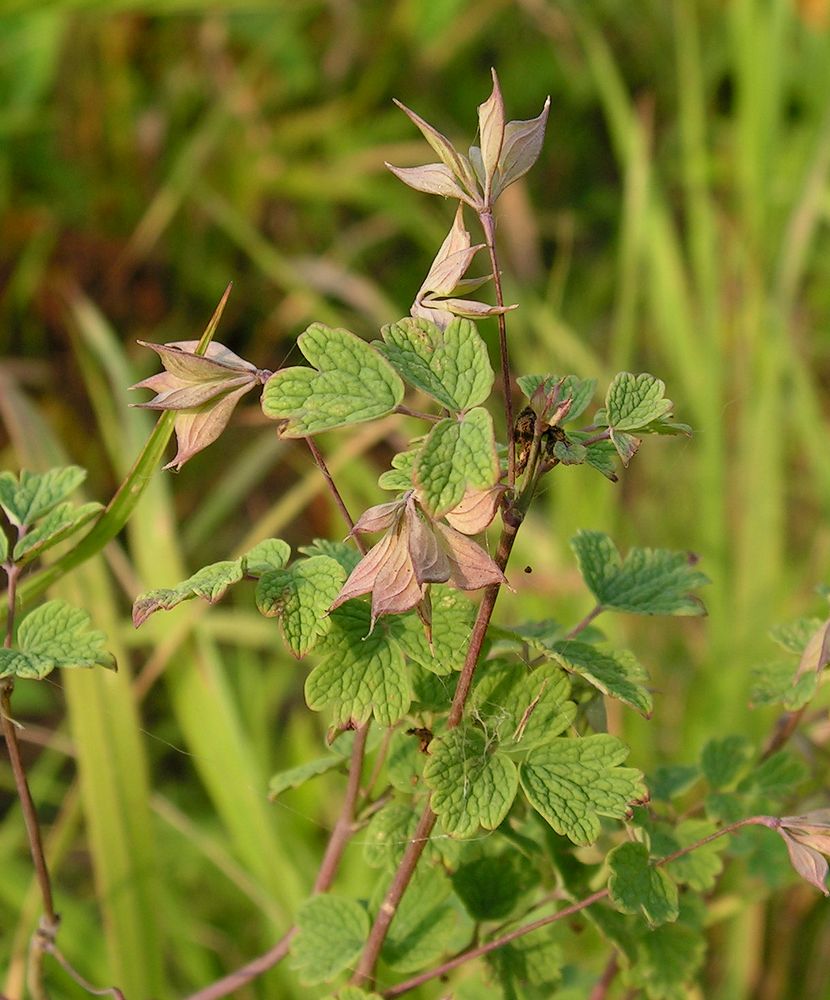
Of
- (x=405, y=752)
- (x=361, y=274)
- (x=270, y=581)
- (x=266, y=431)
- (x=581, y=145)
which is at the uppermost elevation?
(x=270, y=581)

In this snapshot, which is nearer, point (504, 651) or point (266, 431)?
point (504, 651)

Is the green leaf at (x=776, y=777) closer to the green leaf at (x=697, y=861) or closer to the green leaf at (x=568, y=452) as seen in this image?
the green leaf at (x=697, y=861)

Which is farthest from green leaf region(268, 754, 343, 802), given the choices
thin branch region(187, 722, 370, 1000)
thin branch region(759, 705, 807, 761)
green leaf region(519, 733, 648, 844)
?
thin branch region(759, 705, 807, 761)

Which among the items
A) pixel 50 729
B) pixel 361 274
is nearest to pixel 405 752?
pixel 50 729

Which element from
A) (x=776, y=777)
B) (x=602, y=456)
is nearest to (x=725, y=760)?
(x=776, y=777)

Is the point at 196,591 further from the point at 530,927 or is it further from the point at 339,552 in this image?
the point at 530,927

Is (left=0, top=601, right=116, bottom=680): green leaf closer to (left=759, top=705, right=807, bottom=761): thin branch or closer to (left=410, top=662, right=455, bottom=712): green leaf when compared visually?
(left=410, top=662, right=455, bottom=712): green leaf

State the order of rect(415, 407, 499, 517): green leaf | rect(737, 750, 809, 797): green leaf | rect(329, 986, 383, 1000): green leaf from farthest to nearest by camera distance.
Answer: rect(737, 750, 809, 797): green leaf, rect(329, 986, 383, 1000): green leaf, rect(415, 407, 499, 517): green leaf

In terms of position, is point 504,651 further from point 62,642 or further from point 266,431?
point 266,431
